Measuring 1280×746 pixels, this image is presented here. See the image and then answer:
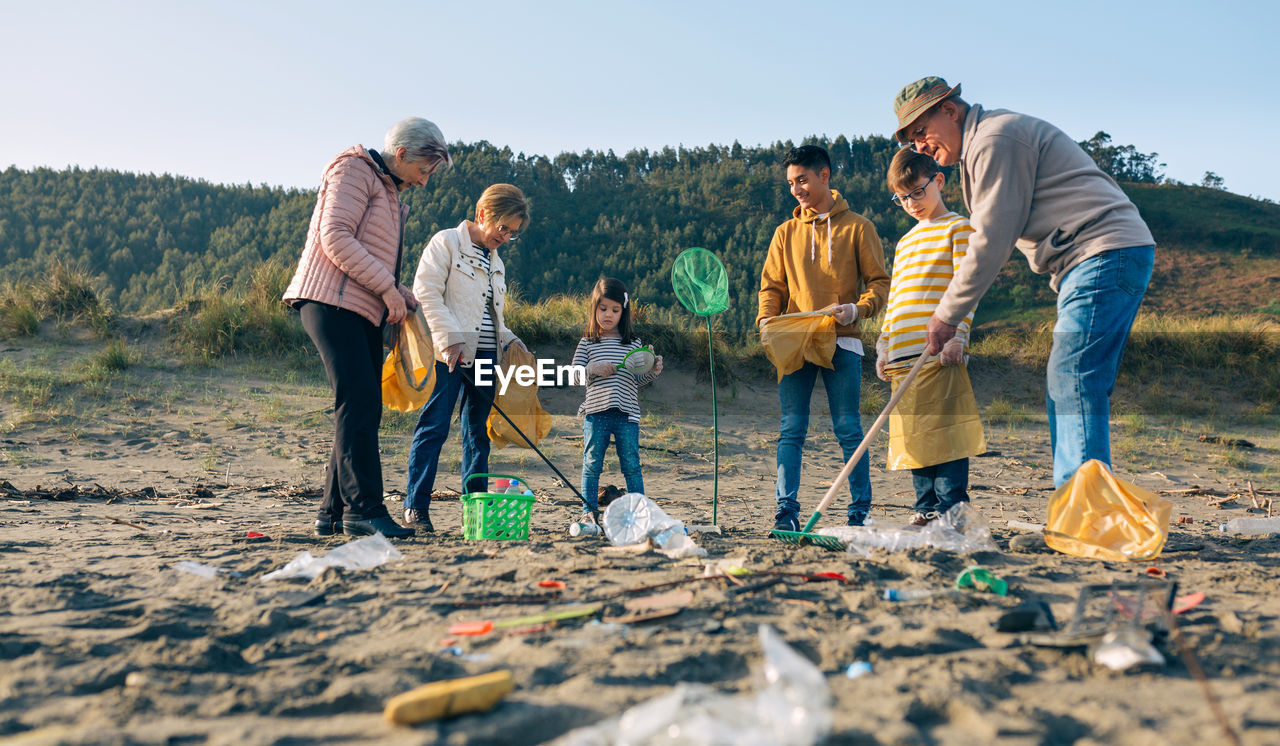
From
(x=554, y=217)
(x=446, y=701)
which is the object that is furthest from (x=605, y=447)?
(x=554, y=217)

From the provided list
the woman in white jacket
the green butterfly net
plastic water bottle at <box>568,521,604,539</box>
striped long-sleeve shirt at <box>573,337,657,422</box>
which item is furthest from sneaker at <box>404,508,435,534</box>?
the green butterfly net

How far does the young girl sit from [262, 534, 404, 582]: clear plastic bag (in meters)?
1.36

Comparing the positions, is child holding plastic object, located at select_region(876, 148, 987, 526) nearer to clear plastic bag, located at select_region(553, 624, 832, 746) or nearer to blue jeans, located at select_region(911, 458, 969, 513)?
blue jeans, located at select_region(911, 458, 969, 513)

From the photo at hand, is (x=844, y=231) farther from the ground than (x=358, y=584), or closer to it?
farther from the ground

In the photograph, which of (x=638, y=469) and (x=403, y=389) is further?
(x=638, y=469)

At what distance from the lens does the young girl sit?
4262 mm

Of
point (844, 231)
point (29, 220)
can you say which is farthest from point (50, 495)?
point (29, 220)

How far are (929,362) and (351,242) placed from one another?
2.59m

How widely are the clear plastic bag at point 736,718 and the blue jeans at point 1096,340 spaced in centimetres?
201

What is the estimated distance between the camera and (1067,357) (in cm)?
296

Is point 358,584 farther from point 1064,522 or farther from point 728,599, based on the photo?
point 1064,522

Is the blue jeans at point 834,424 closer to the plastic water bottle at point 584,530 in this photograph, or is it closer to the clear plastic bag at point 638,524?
the clear plastic bag at point 638,524

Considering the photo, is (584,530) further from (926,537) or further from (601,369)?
(926,537)

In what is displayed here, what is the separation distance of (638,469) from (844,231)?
5.45 feet
